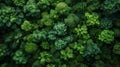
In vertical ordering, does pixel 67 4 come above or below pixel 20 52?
above

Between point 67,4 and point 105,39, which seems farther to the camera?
point 67,4

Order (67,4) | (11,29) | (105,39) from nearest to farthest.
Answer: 1. (105,39)
2. (67,4)
3. (11,29)

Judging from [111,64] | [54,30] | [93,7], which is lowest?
[111,64]

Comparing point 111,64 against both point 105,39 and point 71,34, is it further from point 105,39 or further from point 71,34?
Result: point 71,34

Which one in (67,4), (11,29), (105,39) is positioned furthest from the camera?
(11,29)

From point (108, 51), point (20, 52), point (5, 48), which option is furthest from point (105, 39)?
point (5, 48)

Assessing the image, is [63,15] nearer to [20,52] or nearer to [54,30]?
[54,30]

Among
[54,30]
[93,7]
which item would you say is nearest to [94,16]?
[93,7]
